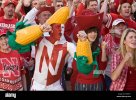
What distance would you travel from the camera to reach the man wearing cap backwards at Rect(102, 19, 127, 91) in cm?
451

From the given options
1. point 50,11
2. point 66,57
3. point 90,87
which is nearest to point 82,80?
point 90,87

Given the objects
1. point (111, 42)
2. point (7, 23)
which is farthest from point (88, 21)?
point (7, 23)

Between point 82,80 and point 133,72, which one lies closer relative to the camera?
point 133,72

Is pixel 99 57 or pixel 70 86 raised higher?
pixel 99 57

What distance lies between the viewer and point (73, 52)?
13.2ft

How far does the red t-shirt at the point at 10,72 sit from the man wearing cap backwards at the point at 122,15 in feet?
4.26

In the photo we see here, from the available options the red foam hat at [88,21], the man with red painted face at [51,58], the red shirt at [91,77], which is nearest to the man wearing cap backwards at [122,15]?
the red foam hat at [88,21]

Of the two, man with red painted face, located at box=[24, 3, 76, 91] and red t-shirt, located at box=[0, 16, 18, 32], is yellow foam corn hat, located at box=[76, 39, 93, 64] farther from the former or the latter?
red t-shirt, located at box=[0, 16, 18, 32]

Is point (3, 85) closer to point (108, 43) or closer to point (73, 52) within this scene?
point (73, 52)

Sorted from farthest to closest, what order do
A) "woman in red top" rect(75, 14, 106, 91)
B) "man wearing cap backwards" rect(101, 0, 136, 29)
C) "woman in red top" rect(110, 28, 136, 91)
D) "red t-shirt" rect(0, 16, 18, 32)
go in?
"red t-shirt" rect(0, 16, 18, 32) → "man wearing cap backwards" rect(101, 0, 136, 29) → "woman in red top" rect(75, 14, 106, 91) → "woman in red top" rect(110, 28, 136, 91)

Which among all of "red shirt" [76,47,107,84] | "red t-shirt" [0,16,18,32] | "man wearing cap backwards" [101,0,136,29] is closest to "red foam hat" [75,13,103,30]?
"red shirt" [76,47,107,84]

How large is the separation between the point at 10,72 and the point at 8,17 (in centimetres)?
125

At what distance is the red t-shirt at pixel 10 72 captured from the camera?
4.49m

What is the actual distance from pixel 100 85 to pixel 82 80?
0.20 m
